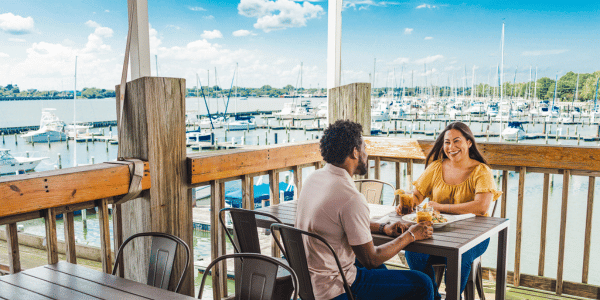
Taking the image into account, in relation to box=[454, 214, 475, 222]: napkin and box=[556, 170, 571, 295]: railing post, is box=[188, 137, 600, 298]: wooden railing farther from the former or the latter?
box=[454, 214, 475, 222]: napkin

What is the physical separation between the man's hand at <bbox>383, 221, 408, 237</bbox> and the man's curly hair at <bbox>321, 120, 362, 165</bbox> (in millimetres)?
461

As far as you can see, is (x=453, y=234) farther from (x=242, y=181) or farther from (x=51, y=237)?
(x=51, y=237)

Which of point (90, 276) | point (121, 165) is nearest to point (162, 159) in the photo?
point (121, 165)

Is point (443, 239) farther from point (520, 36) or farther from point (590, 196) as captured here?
point (520, 36)

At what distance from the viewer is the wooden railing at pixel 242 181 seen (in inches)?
72.4

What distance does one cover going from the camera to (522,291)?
10.3ft

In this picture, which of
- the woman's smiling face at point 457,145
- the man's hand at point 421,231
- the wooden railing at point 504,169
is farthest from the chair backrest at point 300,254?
the woman's smiling face at point 457,145

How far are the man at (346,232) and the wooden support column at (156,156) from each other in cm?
84

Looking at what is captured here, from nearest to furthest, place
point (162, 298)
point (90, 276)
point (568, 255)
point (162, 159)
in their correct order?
point (162, 298) → point (90, 276) → point (162, 159) → point (568, 255)

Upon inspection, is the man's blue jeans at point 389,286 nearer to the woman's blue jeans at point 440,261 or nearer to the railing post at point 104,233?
the woman's blue jeans at point 440,261

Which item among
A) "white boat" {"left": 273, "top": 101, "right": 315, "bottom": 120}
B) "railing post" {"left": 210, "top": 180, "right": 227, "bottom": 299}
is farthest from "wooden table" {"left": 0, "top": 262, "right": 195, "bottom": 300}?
"white boat" {"left": 273, "top": 101, "right": 315, "bottom": 120}

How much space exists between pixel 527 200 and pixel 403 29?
61.5ft

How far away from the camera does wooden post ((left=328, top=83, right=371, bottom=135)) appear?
3.70 metres

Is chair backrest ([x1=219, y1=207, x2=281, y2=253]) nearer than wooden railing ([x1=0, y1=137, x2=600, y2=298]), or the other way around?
wooden railing ([x1=0, y1=137, x2=600, y2=298])
